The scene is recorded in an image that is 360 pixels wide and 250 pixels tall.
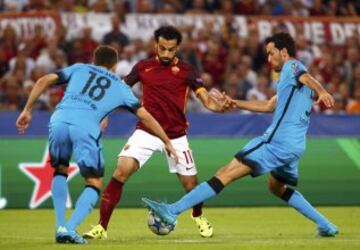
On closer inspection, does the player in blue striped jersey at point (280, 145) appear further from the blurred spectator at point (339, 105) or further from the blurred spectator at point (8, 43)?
the blurred spectator at point (8, 43)

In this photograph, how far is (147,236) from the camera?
41.3ft

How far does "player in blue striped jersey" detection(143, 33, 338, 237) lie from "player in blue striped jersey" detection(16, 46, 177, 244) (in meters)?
0.77

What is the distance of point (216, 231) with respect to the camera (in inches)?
531

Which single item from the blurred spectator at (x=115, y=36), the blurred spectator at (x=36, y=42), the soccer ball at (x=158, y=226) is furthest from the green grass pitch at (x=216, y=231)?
the blurred spectator at (x=115, y=36)

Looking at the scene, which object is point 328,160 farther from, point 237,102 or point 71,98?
point 71,98

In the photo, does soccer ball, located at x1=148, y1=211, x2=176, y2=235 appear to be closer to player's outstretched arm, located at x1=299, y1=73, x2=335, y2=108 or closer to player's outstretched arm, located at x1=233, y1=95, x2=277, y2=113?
player's outstretched arm, located at x1=233, y1=95, x2=277, y2=113

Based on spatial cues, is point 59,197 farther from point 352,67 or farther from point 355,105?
point 352,67

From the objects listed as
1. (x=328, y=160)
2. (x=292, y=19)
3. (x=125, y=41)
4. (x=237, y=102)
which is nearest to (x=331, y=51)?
(x=292, y=19)

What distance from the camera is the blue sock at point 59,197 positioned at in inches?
442

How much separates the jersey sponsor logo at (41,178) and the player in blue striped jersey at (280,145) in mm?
5587

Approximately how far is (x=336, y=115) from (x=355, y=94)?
3.26 m

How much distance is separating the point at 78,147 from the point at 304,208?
2795 millimetres

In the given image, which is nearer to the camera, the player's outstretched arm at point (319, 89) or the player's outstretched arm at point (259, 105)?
the player's outstretched arm at point (319, 89)

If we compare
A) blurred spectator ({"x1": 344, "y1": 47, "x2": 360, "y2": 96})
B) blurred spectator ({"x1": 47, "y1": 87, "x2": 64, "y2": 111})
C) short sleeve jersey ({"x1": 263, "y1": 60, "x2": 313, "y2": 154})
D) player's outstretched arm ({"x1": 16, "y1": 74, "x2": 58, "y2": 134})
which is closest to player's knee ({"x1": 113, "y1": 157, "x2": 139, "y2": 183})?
short sleeve jersey ({"x1": 263, "y1": 60, "x2": 313, "y2": 154})
